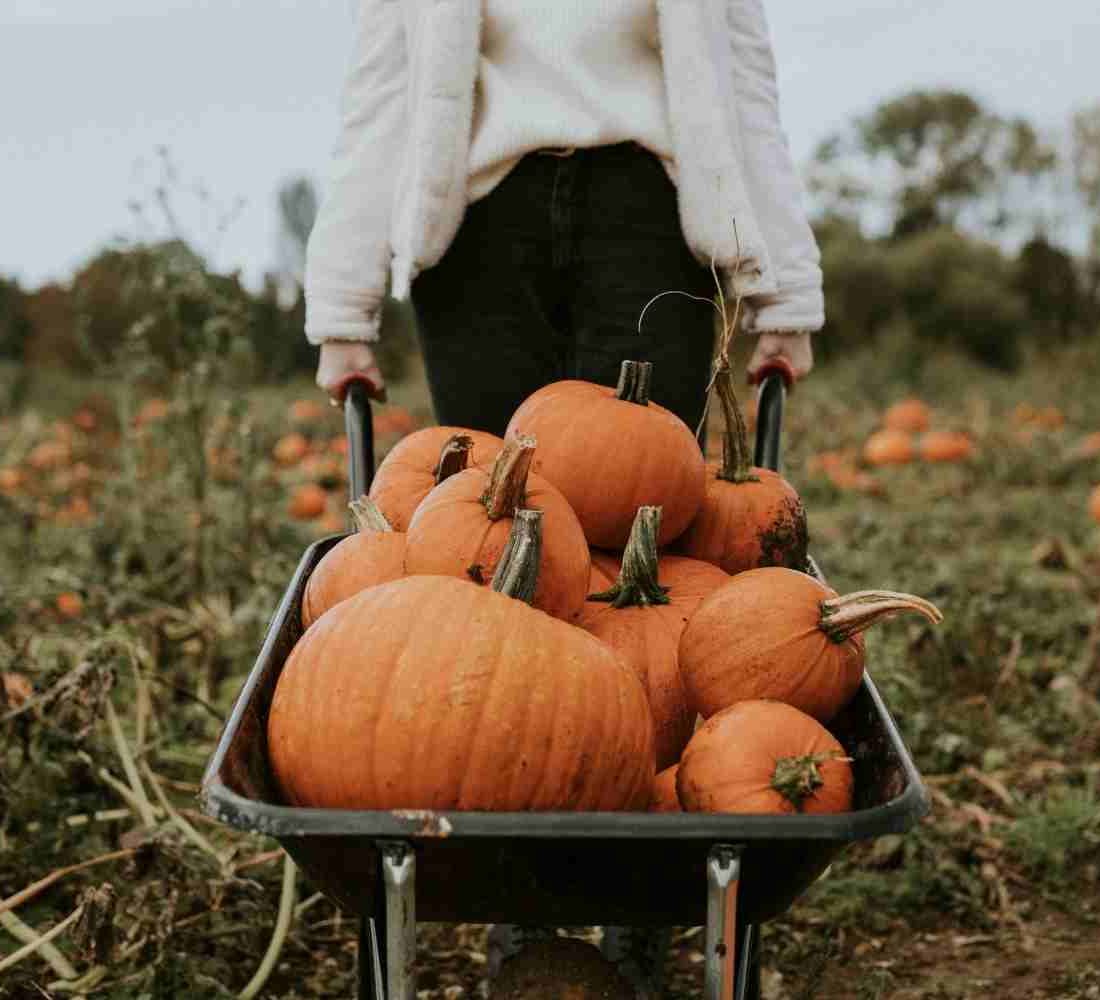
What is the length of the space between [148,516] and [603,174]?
2849 mm

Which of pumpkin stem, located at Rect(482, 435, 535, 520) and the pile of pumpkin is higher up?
pumpkin stem, located at Rect(482, 435, 535, 520)

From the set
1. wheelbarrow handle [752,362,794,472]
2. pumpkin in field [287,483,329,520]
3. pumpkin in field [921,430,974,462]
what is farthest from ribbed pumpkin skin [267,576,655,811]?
pumpkin in field [921,430,974,462]

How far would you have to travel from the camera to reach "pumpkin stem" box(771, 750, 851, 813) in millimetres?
1383

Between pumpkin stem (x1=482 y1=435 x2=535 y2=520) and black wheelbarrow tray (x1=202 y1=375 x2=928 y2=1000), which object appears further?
pumpkin stem (x1=482 y1=435 x2=535 y2=520)

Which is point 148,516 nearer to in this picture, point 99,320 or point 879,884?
point 879,884

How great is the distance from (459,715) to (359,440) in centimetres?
95

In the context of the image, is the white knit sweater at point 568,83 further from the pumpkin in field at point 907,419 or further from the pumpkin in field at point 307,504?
the pumpkin in field at point 907,419

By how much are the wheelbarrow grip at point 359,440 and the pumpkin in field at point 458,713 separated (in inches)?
28.0

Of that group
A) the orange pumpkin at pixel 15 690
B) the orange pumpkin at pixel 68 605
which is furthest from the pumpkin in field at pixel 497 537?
the orange pumpkin at pixel 68 605

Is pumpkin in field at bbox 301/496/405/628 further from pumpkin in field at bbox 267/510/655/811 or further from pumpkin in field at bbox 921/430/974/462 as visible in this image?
pumpkin in field at bbox 921/430/974/462

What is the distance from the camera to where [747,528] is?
189cm

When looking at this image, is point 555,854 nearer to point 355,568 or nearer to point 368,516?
point 355,568

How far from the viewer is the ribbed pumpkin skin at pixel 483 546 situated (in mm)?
1573

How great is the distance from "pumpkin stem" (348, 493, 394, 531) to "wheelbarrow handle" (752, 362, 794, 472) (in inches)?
26.1
